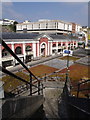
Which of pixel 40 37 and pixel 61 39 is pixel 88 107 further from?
pixel 61 39

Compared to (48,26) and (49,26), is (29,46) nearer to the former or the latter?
(49,26)

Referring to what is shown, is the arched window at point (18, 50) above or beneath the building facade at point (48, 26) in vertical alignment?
beneath

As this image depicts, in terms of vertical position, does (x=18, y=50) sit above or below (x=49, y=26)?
below

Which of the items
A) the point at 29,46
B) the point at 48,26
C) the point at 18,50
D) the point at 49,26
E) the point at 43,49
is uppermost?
the point at 48,26

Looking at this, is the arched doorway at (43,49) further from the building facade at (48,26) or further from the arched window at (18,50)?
the building facade at (48,26)

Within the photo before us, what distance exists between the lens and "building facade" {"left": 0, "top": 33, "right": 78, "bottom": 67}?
26.8 meters

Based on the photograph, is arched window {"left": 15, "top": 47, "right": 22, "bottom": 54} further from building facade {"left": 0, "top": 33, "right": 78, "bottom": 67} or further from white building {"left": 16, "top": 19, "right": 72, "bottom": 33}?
white building {"left": 16, "top": 19, "right": 72, "bottom": 33}

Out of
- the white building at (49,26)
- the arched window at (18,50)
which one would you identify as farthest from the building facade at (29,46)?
the white building at (49,26)

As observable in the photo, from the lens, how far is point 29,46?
32.1 metres

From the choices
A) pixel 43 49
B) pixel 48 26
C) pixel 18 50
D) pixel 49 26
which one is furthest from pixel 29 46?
pixel 48 26

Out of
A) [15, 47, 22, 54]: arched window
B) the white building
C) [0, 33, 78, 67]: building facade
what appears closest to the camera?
[0, 33, 78, 67]: building facade

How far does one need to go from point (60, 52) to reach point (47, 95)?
32.5m

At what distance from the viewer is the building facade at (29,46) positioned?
26.8 meters

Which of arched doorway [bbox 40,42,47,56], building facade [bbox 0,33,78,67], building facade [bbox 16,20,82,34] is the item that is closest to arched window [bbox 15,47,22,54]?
building facade [bbox 0,33,78,67]
